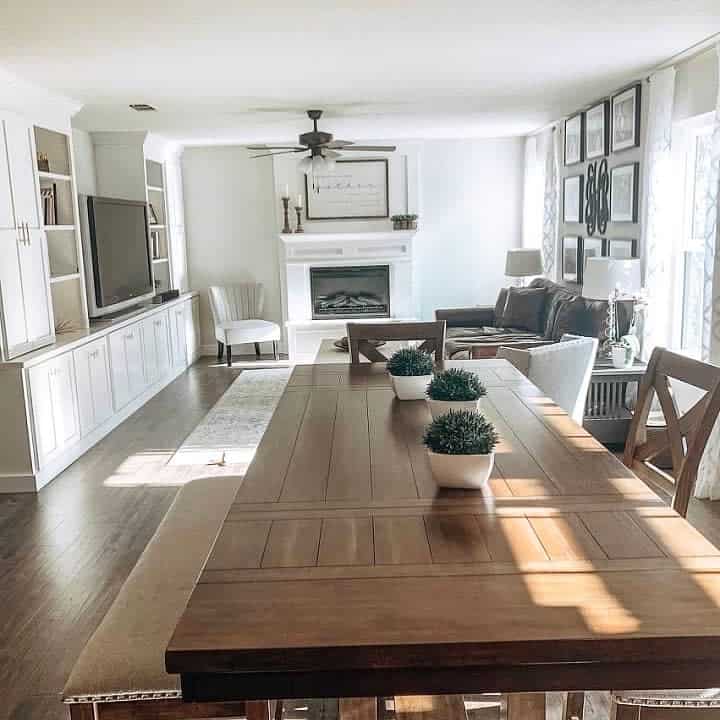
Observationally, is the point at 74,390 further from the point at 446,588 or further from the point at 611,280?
the point at 446,588

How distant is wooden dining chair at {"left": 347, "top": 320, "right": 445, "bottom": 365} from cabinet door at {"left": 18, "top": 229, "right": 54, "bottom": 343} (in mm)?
2218

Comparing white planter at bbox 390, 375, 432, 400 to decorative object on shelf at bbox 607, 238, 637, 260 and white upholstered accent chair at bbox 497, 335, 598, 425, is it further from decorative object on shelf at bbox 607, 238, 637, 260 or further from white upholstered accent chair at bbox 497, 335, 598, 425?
decorative object on shelf at bbox 607, 238, 637, 260

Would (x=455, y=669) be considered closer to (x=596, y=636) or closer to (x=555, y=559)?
(x=596, y=636)

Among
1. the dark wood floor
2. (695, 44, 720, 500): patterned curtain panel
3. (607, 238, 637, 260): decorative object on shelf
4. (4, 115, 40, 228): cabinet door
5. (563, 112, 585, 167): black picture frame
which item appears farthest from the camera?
(563, 112, 585, 167): black picture frame

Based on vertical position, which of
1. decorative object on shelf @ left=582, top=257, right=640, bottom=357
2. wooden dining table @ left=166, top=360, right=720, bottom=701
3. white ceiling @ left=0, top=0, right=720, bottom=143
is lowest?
wooden dining table @ left=166, top=360, right=720, bottom=701

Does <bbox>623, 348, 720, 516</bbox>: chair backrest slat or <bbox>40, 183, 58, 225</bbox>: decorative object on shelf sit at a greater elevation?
<bbox>40, 183, 58, 225</bbox>: decorative object on shelf

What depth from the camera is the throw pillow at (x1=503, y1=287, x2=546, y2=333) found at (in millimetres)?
6867

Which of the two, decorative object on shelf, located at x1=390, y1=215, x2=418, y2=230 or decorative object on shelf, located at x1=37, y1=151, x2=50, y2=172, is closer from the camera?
decorative object on shelf, located at x1=37, y1=151, x2=50, y2=172

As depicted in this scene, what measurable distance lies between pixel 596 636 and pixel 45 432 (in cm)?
416

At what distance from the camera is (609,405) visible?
496cm

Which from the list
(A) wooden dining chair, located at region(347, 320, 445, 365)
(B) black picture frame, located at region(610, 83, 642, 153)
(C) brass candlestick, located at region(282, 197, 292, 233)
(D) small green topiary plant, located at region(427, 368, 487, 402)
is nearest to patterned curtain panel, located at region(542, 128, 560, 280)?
(B) black picture frame, located at region(610, 83, 642, 153)

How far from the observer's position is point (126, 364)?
6277 millimetres

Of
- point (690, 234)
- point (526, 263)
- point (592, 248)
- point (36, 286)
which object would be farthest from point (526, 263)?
point (36, 286)

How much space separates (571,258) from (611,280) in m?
2.26
